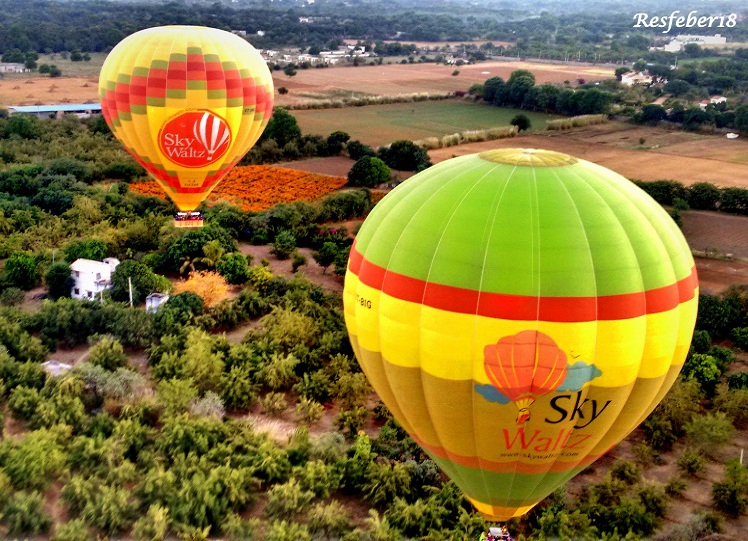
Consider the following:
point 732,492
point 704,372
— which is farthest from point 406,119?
point 732,492

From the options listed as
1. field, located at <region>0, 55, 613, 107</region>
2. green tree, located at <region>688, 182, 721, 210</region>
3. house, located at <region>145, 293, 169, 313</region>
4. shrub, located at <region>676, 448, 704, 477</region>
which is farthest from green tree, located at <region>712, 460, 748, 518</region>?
field, located at <region>0, 55, 613, 107</region>

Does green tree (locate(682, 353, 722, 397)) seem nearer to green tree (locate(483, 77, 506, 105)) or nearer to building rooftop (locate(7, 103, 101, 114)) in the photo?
building rooftop (locate(7, 103, 101, 114))

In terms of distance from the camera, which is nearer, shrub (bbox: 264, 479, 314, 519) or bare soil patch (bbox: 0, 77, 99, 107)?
shrub (bbox: 264, 479, 314, 519)

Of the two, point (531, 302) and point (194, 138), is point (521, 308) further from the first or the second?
point (194, 138)

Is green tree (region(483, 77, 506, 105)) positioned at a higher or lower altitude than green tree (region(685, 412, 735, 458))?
higher

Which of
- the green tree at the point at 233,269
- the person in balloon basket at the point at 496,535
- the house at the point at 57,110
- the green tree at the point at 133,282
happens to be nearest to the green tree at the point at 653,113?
the house at the point at 57,110

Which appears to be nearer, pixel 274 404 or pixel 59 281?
pixel 274 404

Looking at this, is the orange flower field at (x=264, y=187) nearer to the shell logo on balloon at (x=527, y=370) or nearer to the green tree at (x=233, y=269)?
the green tree at (x=233, y=269)
